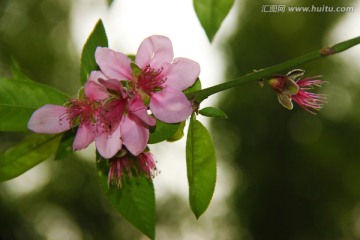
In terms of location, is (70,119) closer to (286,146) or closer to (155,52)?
(155,52)

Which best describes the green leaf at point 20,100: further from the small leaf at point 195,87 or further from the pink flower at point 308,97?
the pink flower at point 308,97

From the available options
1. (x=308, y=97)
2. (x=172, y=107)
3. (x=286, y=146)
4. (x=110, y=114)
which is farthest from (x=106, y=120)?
(x=286, y=146)

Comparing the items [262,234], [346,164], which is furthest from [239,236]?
[346,164]

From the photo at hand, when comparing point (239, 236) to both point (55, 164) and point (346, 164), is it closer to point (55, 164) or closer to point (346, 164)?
point (346, 164)

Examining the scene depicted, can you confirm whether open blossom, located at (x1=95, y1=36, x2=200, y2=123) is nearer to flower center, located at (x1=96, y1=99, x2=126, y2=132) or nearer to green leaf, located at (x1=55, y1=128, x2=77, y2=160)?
flower center, located at (x1=96, y1=99, x2=126, y2=132)

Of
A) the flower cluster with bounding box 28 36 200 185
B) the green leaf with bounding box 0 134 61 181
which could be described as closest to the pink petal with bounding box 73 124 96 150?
the flower cluster with bounding box 28 36 200 185
